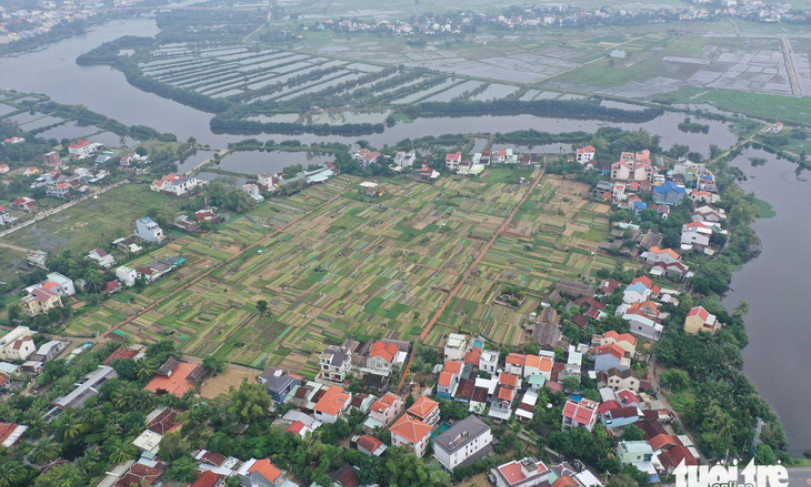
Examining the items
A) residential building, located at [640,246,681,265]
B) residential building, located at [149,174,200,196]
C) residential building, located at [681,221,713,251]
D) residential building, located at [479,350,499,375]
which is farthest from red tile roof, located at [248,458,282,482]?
residential building, located at [149,174,200,196]

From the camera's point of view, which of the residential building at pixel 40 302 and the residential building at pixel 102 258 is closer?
the residential building at pixel 40 302

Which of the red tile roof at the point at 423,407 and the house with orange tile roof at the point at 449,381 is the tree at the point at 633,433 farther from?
the red tile roof at the point at 423,407

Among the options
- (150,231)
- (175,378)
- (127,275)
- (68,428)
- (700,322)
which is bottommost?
(175,378)

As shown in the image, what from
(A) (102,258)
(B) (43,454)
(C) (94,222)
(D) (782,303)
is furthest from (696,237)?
(C) (94,222)

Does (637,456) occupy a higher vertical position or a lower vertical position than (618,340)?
lower

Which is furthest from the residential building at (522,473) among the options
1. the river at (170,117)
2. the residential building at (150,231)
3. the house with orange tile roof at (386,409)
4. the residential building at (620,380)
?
the river at (170,117)

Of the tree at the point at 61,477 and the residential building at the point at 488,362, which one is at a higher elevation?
the tree at the point at 61,477

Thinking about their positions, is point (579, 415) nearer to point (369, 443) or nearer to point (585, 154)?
point (369, 443)
